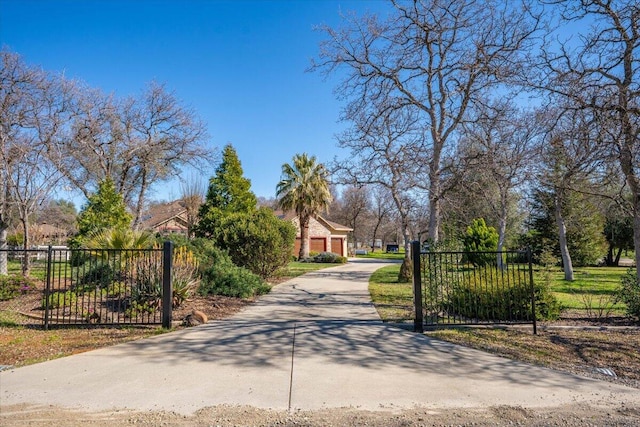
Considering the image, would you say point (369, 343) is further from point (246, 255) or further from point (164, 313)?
point (246, 255)

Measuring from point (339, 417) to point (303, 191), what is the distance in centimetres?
2915

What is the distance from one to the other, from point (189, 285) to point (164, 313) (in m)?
1.83

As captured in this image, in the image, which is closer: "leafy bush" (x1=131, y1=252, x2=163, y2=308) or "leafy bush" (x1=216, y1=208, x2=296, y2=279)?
"leafy bush" (x1=131, y1=252, x2=163, y2=308)

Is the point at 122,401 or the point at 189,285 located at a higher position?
the point at 189,285

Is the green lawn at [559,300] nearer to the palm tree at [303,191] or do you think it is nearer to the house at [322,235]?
the palm tree at [303,191]

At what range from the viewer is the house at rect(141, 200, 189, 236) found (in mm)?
31030

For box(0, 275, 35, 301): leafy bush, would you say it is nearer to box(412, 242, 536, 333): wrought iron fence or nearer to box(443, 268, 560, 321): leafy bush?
box(412, 242, 536, 333): wrought iron fence

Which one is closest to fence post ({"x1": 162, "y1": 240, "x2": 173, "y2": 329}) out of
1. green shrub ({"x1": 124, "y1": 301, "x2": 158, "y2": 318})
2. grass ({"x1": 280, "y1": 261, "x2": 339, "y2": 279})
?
green shrub ({"x1": 124, "y1": 301, "x2": 158, "y2": 318})

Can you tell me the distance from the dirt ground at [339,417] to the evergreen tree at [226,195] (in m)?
15.3

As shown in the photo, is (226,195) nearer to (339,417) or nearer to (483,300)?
(483,300)

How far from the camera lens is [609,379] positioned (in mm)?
4508

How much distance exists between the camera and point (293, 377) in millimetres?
4477

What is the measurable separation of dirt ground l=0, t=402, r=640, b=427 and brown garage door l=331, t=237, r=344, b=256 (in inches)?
1391

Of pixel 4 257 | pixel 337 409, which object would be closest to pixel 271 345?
pixel 337 409
